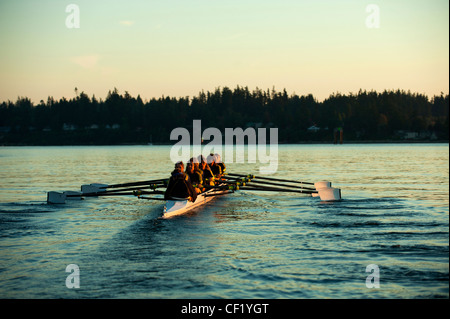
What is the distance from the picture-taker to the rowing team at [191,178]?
16.9m

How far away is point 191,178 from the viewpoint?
1992cm

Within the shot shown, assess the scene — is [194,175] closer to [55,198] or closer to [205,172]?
[205,172]

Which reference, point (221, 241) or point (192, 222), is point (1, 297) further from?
point (192, 222)

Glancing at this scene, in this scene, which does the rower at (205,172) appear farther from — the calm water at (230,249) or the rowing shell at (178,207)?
the rowing shell at (178,207)

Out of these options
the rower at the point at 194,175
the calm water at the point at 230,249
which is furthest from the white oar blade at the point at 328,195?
the rower at the point at 194,175

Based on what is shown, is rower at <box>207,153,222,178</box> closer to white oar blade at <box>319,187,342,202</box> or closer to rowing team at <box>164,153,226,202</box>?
rowing team at <box>164,153,226,202</box>

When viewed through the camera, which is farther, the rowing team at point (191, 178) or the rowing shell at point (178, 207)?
the rowing team at point (191, 178)

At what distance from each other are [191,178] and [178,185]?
2919 mm

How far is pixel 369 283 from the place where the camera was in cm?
980

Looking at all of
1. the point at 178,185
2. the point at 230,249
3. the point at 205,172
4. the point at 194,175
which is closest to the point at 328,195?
the point at 205,172

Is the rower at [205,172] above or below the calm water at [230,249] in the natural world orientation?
above
